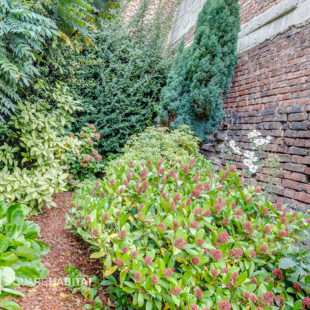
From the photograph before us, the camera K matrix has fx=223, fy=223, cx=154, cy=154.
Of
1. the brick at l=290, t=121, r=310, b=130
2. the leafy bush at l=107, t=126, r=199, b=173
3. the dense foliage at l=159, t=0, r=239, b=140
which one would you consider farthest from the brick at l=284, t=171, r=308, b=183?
the dense foliage at l=159, t=0, r=239, b=140

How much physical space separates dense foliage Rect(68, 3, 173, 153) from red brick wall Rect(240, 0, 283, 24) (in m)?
2.25

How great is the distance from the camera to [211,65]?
162 inches

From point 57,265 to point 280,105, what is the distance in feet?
10.6

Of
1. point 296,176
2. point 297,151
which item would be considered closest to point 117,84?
point 297,151

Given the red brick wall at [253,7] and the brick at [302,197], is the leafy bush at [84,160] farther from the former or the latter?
the red brick wall at [253,7]

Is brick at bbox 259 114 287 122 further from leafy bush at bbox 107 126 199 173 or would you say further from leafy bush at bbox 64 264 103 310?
leafy bush at bbox 64 264 103 310

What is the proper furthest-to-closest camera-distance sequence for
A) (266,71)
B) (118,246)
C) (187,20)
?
1. (187,20)
2. (266,71)
3. (118,246)

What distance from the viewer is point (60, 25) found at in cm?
265

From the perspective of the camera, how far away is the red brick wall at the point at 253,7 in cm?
375

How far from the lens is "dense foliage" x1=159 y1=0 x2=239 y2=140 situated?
4062 millimetres

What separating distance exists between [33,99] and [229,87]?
11.0 feet

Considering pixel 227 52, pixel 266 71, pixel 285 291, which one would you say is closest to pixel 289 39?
pixel 266 71

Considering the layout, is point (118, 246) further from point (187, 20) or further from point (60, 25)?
point (187, 20)

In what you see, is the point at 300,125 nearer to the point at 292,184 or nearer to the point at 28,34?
the point at 292,184
